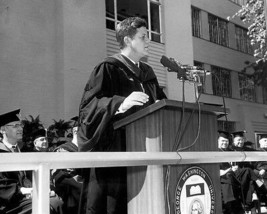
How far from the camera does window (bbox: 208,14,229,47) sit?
19.3m

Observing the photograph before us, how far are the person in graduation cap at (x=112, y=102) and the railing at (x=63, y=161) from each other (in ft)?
1.03

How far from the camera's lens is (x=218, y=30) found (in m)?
19.7

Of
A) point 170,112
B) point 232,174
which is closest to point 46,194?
point 170,112

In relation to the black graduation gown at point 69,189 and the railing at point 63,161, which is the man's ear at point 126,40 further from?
the black graduation gown at point 69,189

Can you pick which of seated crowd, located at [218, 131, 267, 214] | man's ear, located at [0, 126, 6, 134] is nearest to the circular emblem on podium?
man's ear, located at [0, 126, 6, 134]

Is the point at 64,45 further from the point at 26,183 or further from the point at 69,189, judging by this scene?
the point at 26,183

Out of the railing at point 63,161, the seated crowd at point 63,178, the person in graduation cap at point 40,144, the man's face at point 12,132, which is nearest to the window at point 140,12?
the seated crowd at point 63,178

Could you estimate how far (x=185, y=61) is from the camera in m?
13.9

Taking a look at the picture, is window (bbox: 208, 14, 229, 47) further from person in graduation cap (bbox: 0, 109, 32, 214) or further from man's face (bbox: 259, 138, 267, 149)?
person in graduation cap (bbox: 0, 109, 32, 214)

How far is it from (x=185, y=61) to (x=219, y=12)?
710 cm

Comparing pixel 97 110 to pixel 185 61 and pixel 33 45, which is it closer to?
pixel 33 45

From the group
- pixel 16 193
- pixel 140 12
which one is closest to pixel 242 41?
pixel 140 12

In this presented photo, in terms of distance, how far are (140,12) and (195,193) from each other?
39.0ft

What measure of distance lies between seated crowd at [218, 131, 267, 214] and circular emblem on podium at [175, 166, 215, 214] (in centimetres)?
444
